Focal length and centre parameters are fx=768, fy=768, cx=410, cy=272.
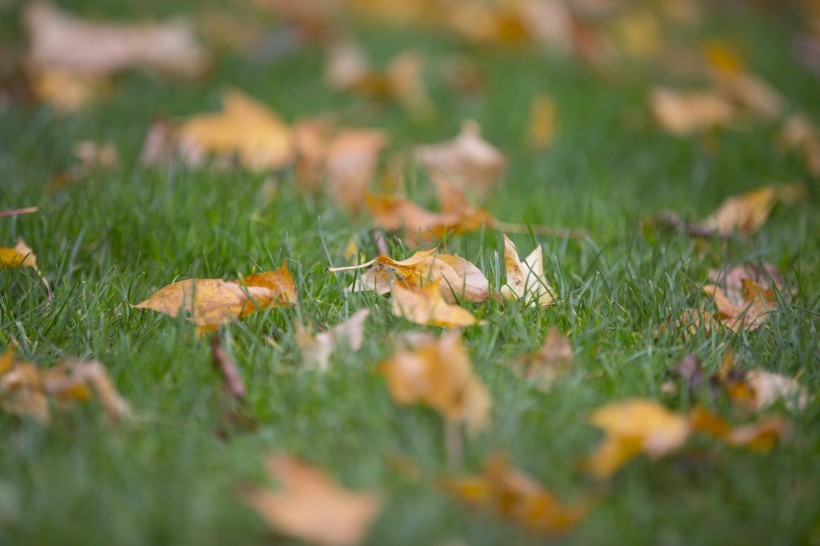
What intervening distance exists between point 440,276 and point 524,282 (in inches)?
6.1

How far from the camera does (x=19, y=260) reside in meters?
1.37

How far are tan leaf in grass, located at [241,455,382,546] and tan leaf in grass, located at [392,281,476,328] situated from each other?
0.38 meters

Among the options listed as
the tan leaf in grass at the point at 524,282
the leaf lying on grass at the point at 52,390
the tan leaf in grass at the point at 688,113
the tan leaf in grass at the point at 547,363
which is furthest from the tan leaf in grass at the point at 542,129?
the leaf lying on grass at the point at 52,390

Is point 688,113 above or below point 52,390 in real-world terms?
above

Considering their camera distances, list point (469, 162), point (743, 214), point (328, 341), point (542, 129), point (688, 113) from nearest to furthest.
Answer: point (328, 341)
point (743, 214)
point (469, 162)
point (542, 129)
point (688, 113)

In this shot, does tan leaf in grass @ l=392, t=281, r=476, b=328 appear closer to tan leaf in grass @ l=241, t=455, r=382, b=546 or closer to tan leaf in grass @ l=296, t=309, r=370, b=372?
tan leaf in grass @ l=296, t=309, r=370, b=372

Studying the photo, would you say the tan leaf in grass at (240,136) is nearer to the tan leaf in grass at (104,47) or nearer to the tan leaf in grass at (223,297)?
the tan leaf in grass at (104,47)

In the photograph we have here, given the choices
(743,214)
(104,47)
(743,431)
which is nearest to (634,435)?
(743,431)

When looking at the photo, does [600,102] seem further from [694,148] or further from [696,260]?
[696,260]

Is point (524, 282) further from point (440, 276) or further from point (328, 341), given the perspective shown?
point (328, 341)

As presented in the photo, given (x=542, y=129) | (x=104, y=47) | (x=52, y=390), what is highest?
(x=104, y=47)

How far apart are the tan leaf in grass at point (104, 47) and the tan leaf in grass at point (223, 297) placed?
1.61 metres

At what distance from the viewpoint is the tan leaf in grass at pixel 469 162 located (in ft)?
6.48

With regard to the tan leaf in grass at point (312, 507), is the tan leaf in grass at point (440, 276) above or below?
above
